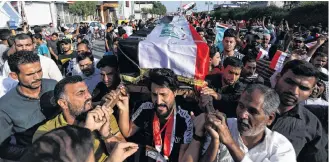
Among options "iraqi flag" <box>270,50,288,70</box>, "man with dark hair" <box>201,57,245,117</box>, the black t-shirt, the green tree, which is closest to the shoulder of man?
the black t-shirt

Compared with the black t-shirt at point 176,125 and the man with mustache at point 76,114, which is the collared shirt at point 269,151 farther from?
the man with mustache at point 76,114

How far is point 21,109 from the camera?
2.39m

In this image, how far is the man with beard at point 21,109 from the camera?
91.0 inches

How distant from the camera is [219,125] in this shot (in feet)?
5.04

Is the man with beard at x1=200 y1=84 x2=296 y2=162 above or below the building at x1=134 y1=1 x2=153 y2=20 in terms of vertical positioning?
below

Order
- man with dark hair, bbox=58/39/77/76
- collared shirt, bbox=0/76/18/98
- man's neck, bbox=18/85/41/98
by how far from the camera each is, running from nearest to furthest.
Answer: man's neck, bbox=18/85/41/98
collared shirt, bbox=0/76/18/98
man with dark hair, bbox=58/39/77/76

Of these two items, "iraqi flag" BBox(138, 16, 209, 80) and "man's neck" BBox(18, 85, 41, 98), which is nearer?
"iraqi flag" BBox(138, 16, 209, 80)

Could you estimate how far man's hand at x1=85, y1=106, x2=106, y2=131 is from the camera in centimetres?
174

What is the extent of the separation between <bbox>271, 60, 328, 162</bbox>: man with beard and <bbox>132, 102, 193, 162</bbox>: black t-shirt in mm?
667

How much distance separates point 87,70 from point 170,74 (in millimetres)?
1792

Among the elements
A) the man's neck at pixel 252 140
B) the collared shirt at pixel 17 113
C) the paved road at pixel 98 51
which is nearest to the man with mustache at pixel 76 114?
the collared shirt at pixel 17 113

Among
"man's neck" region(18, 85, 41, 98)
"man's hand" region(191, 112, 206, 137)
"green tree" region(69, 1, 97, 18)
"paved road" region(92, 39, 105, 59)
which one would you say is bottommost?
"paved road" region(92, 39, 105, 59)

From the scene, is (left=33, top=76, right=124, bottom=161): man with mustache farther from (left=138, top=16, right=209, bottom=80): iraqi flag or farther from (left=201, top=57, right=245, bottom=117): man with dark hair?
(left=201, top=57, right=245, bottom=117): man with dark hair

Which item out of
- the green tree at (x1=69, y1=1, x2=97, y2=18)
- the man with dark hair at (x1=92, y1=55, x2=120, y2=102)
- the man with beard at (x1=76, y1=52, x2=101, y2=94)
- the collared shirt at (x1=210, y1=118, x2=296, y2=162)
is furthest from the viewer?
the green tree at (x1=69, y1=1, x2=97, y2=18)
